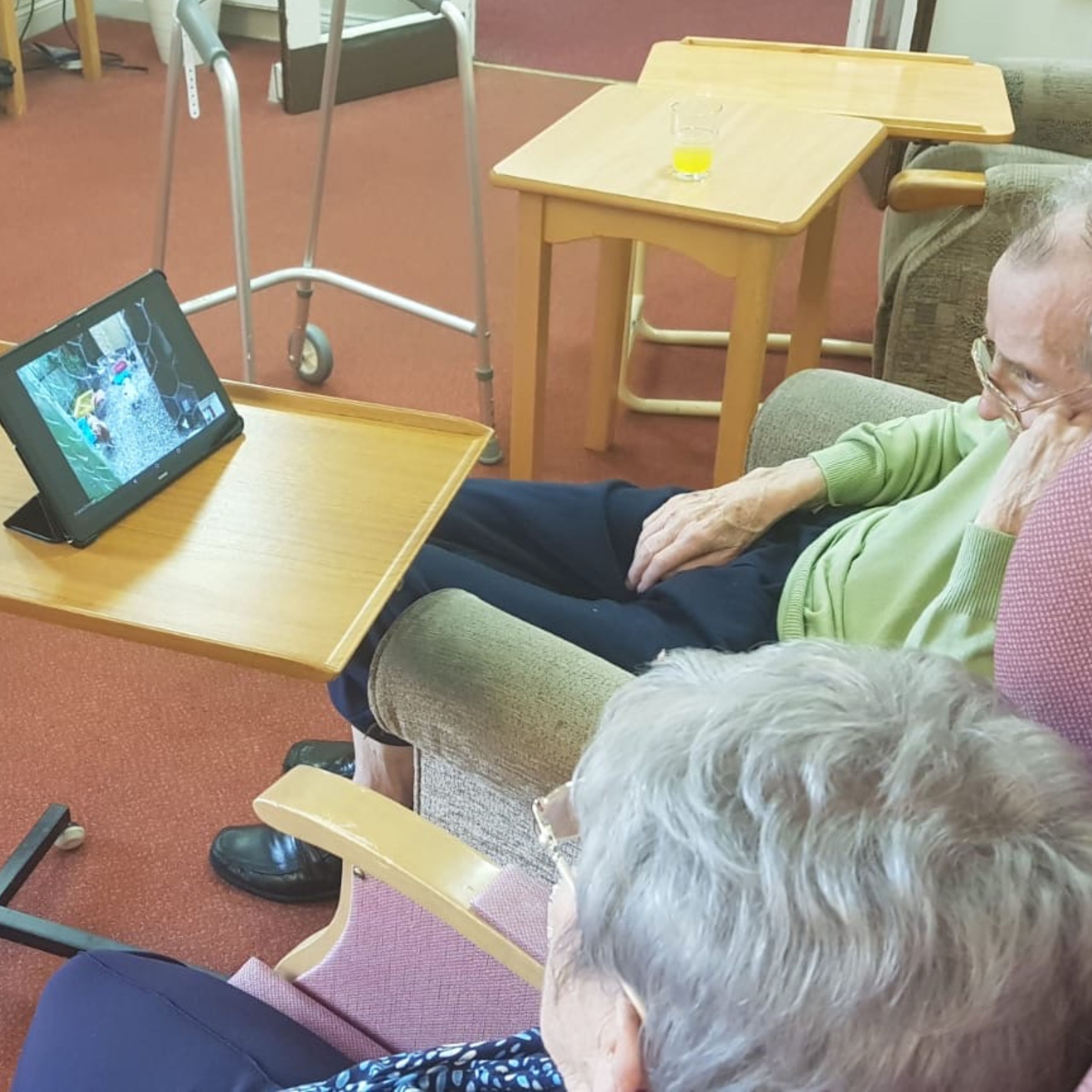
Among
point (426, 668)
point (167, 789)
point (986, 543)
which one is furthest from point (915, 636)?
point (167, 789)

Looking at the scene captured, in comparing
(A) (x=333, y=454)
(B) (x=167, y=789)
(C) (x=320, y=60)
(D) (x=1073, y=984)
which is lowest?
(B) (x=167, y=789)

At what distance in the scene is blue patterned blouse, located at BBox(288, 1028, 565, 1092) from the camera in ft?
2.88

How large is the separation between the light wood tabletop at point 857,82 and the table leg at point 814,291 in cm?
19

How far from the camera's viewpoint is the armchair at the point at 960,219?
216 centimetres

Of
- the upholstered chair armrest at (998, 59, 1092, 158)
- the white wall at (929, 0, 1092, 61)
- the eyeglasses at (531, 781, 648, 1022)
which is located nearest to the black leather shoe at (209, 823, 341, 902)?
the eyeglasses at (531, 781, 648, 1022)

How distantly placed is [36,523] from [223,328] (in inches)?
75.1

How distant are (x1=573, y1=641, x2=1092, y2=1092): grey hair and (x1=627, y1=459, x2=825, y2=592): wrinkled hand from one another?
80 cm

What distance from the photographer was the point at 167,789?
5.94ft

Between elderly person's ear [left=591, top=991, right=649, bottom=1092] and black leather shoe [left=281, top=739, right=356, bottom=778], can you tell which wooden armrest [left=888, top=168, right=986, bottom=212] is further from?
elderly person's ear [left=591, top=991, right=649, bottom=1092]

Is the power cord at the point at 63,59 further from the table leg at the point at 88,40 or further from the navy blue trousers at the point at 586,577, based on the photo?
the navy blue trousers at the point at 586,577

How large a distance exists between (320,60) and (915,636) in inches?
138

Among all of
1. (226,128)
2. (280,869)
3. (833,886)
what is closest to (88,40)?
(226,128)

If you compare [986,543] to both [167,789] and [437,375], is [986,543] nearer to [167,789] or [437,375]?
[167,789]

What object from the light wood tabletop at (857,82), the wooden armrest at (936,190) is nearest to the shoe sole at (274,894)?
the wooden armrest at (936,190)
